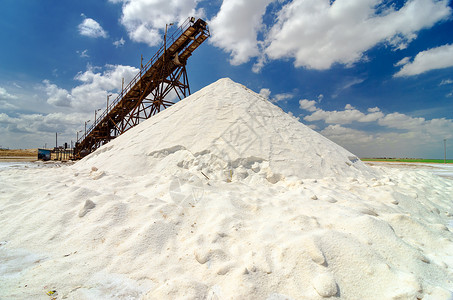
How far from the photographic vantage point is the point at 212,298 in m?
1.28

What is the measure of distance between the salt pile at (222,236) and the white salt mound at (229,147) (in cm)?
6

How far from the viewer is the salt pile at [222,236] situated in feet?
4.51

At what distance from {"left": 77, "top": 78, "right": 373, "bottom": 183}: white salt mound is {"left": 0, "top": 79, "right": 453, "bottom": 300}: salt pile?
0.06m

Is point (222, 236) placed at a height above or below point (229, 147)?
below

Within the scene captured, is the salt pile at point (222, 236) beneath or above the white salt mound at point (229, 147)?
beneath

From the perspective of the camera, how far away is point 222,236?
1.92 metres

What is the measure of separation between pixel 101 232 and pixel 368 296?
92.0 inches

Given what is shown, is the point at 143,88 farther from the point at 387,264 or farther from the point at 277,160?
the point at 387,264

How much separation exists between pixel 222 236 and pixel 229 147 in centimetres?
246

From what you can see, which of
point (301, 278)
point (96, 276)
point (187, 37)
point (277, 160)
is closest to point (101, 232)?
point (96, 276)

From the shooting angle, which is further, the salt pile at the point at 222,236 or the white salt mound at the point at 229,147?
the white salt mound at the point at 229,147

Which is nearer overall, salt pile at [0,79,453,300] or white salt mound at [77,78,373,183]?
salt pile at [0,79,453,300]

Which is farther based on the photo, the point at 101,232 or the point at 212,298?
the point at 101,232

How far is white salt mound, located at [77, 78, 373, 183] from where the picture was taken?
393 cm
